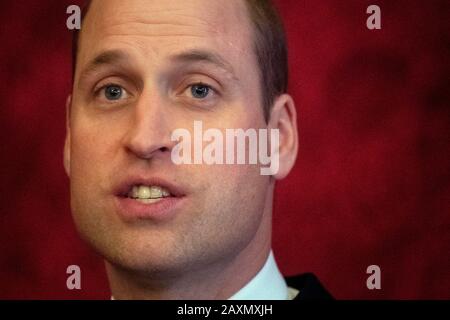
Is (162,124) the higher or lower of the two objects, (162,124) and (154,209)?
the higher

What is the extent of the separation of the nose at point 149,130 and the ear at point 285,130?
0.94 ft

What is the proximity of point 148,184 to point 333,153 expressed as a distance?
723 millimetres

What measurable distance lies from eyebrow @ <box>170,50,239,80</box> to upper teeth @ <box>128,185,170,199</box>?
0.26m

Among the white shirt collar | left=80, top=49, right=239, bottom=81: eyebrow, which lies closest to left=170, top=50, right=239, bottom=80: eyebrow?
left=80, top=49, right=239, bottom=81: eyebrow

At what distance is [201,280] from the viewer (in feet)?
5.60

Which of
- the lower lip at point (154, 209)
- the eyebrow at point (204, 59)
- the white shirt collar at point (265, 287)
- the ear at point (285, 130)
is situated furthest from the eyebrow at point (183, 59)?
the white shirt collar at point (265, 287)

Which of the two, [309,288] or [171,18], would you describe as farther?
[309,288]

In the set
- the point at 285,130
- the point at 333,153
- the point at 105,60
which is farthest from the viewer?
the point at 333,153

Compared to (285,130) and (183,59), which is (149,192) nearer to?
(183,59)

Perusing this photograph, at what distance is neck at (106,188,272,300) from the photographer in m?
1.69

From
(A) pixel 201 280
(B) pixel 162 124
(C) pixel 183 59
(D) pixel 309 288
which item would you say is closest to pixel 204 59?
(C) pixel 183 59

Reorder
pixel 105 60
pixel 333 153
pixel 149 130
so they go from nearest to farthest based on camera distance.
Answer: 1. pixel 149 130
2. pixel 105 60
3. pixel 333 153

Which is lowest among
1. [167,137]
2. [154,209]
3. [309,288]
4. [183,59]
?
[309,288]

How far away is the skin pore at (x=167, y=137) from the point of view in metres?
1.62
